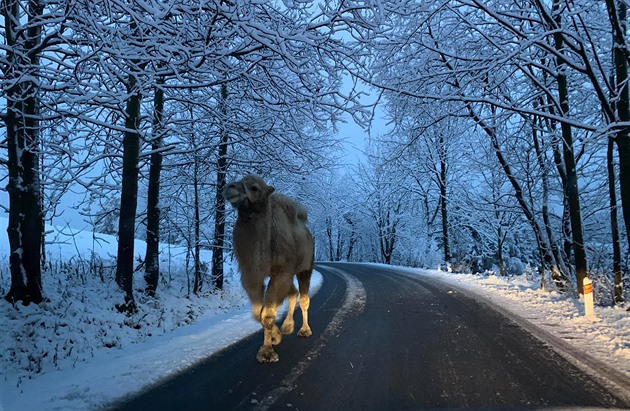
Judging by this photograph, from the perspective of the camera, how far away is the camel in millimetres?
4645

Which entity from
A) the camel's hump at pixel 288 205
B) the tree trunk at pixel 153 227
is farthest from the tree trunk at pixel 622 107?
the tree trunk at pixel 153 227

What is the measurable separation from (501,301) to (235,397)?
786 cm

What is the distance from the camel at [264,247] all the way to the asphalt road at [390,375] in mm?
551

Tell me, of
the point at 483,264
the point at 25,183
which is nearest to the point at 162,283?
the point at 25,183

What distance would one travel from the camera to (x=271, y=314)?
16.3 ft

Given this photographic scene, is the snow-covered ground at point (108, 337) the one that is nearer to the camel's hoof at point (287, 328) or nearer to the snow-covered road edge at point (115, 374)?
the snow-covered road edge at point (115, 374)

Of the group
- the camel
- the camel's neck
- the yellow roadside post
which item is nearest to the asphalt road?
the camel

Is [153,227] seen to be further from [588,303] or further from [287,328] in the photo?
[588,303]

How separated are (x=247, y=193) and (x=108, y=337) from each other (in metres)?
3.69

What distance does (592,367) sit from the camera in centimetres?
445

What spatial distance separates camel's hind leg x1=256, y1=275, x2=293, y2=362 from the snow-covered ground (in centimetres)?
84

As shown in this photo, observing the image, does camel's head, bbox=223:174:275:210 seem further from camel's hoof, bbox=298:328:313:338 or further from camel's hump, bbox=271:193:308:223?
camel's hoof, bbox=298:328:313:338

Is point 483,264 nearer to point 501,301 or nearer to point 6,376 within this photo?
point 501,301

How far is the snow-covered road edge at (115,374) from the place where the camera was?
3721 millimetres
